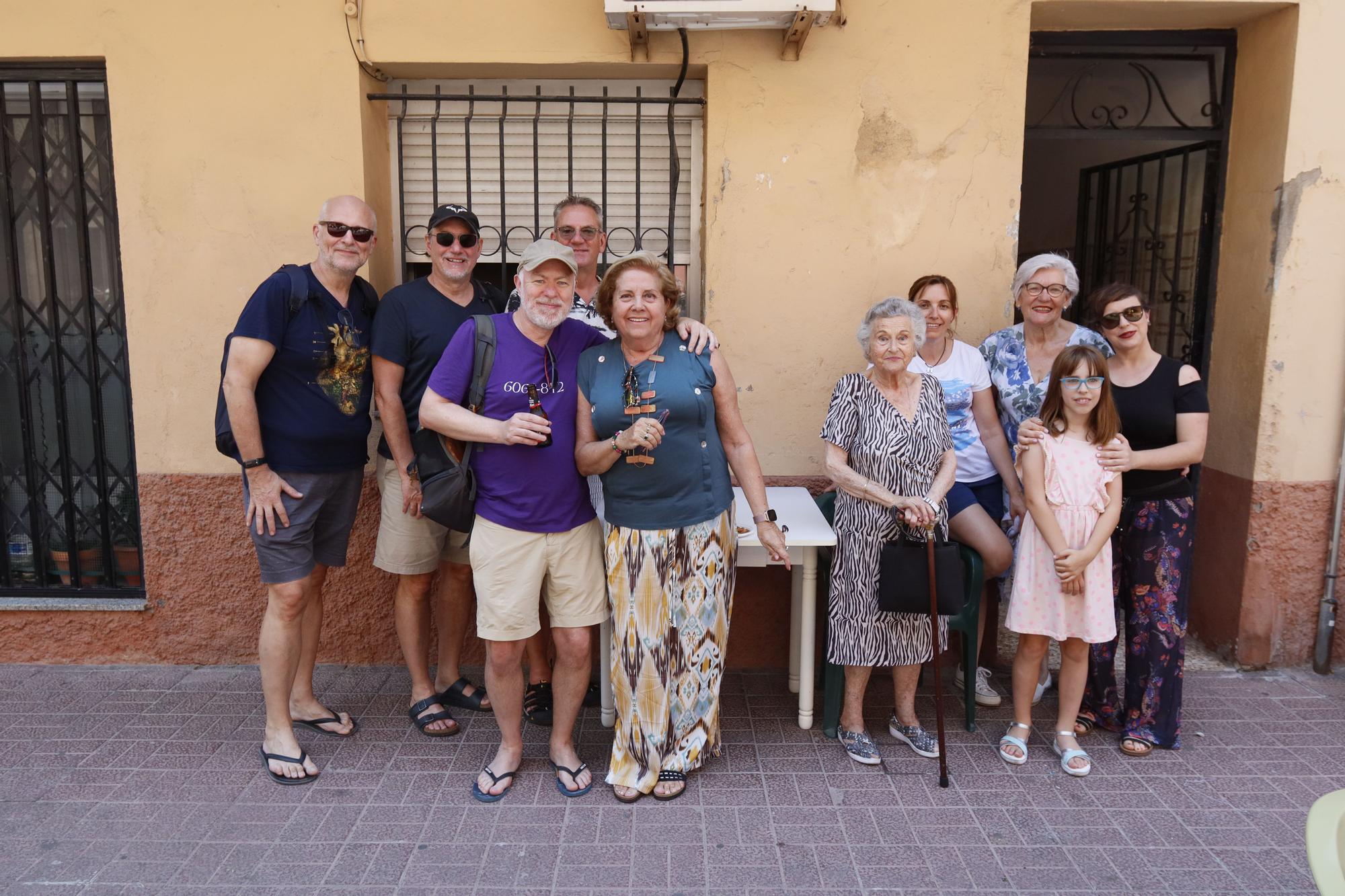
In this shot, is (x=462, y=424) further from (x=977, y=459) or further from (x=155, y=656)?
(x=155, y=656)

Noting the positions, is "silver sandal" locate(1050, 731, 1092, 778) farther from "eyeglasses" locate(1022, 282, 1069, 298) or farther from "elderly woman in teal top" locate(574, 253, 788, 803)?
"eyeglasses" locate(1022, 282, 1069, 298)

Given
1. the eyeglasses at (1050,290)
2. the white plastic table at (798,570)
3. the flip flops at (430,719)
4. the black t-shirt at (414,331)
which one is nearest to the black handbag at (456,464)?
the black t-shirt at (414,331)

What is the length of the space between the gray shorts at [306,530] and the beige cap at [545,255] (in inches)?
45.1

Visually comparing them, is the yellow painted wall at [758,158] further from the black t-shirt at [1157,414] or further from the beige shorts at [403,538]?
the beige shorts at [403,538]

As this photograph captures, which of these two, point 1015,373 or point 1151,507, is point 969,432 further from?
point 1151,507

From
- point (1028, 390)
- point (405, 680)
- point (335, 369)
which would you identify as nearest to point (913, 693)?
point (1028, 390)

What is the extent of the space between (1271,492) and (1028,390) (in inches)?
57.0

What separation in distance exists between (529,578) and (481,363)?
2.43 ft

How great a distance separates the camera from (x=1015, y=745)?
3.44m

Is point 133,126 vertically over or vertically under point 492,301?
over

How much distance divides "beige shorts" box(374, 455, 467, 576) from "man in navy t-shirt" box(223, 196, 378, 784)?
22cm

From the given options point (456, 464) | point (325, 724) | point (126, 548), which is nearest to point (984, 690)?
point (456, 464)

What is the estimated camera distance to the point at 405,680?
417 cm

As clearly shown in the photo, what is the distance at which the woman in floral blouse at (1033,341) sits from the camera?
3.65 meters
